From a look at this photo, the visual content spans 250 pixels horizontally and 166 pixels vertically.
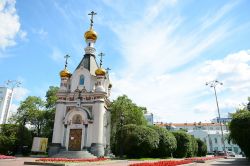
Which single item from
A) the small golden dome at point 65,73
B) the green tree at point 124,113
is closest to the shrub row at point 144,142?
the green tree at point 124,113

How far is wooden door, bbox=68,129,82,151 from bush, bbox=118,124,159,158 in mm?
6022

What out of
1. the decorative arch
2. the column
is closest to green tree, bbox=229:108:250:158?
the column

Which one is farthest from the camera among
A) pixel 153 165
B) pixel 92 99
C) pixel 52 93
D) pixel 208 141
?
pixel 208 141

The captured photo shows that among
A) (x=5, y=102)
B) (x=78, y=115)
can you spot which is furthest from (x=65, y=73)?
(x=5, y=102)

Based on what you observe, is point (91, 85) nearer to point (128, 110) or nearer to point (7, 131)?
point (128, 110)

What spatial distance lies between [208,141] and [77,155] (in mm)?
63790

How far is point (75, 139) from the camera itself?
31.1 metres

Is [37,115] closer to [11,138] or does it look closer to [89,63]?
[11,138]

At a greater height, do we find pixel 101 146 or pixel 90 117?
pixel 90 117

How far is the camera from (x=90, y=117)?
31422 mm

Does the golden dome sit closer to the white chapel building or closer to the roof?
the roof

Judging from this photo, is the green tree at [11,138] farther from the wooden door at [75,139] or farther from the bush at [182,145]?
the bush at [182,145]

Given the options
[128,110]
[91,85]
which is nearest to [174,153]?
[128,110]

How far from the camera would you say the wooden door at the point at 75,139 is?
30.8 meters
